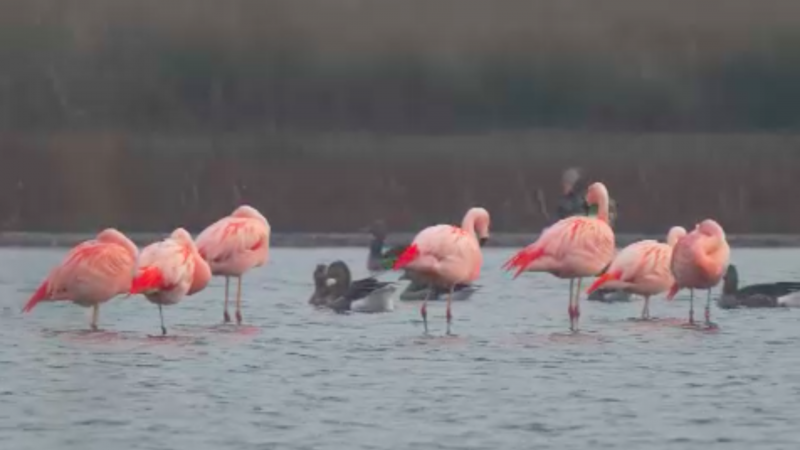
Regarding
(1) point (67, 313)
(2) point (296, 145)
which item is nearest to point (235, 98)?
(2) point (296, 145)

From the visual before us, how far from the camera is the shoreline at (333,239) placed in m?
27.9

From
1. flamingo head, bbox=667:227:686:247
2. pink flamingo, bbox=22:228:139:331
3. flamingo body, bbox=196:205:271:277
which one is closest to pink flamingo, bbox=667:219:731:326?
flamingo head, bbox=667:227:686:247

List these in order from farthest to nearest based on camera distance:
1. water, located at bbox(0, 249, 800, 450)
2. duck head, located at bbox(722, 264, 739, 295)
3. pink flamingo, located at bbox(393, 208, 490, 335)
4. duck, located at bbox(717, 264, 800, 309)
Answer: duck head, located at bbox(722, 264, 739, 295) < duck, located at bbox(717, 264, 800, 309) < pink flamingo, located at bbox(393, 208, 490, 335) < water, located at bbox(0, 249, 800, 450)

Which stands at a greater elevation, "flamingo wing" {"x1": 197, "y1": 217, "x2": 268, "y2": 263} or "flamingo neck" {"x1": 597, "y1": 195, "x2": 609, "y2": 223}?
"flamingo neck" {"x1": 597, "y1": 195, "x2": 609, "y2": 223}

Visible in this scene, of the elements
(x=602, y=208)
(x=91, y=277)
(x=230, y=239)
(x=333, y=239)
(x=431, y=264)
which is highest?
(x=602, y=208)

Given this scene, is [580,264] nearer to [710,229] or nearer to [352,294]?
[710,229]

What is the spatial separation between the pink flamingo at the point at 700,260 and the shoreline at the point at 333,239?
10.0 metres

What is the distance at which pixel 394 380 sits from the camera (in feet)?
41.9

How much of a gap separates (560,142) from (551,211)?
6010 millimetres

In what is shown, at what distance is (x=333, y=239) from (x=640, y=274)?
478 inches

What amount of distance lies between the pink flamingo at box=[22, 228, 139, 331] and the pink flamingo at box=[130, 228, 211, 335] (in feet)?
0.37

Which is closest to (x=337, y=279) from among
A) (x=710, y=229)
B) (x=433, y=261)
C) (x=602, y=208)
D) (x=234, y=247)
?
(x=234, y=247)

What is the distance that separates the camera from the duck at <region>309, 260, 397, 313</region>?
17969 millimetres

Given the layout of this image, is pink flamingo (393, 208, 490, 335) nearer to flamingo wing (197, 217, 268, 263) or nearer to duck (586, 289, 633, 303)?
flamingo wing (197, 217, 268, 263)
